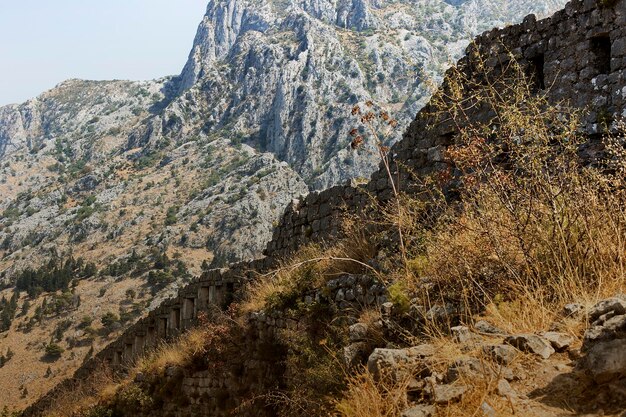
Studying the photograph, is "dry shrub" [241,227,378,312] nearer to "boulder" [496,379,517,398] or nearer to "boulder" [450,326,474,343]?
"boulder" [450,326,474,343]

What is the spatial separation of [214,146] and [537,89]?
95.6 meters

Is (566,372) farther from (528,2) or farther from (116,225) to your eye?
(528,2)

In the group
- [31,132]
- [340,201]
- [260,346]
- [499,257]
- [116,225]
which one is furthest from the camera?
[31,132]

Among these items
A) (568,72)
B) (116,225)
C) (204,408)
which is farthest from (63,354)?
(568,72)

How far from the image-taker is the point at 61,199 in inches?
4097

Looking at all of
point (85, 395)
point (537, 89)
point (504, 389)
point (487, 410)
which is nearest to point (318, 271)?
point (537, 89)

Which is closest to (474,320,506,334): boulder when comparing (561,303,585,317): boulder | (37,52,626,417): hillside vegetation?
(37,52,626,417): hillside vegetation

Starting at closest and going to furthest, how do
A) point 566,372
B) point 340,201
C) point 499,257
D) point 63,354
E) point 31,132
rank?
point 566,372, point 499,257, point 340,201, point 63,354, point 31,132

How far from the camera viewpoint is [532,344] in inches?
147

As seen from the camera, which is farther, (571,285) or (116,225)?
(116,225)

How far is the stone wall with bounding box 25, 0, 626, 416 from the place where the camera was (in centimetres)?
746

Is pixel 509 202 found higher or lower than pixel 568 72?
lower

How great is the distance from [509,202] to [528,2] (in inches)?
6591

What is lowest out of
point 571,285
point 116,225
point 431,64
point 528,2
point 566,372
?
point 116,225
